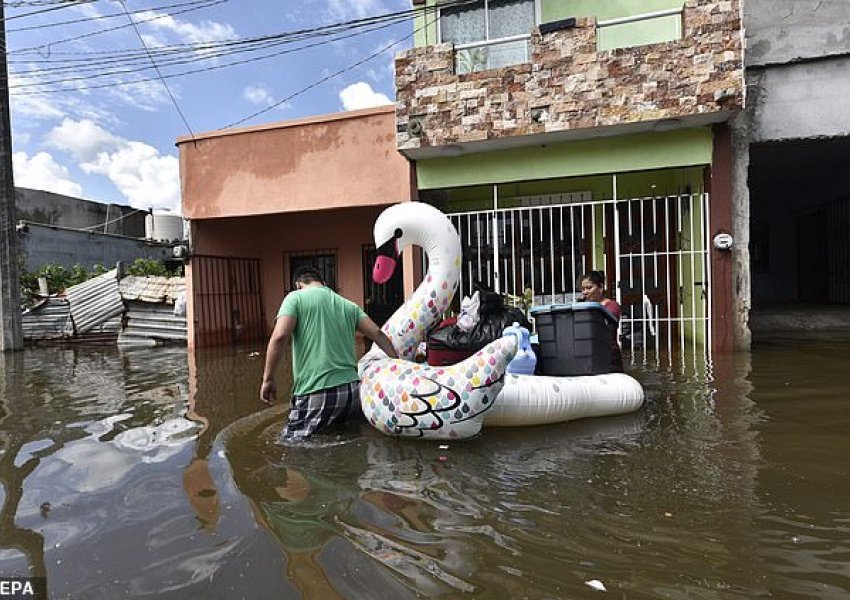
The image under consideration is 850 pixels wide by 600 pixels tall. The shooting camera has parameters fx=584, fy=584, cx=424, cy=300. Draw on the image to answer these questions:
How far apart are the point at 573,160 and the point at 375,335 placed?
5685 millimetres

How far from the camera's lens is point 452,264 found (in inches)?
213

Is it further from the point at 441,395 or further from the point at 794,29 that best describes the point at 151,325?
the point at 794,29

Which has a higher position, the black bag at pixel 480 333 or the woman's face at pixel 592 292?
the woman's face at pixel 592 292

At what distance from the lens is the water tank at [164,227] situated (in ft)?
61.6

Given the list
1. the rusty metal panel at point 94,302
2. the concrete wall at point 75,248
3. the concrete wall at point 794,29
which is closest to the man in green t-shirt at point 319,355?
the concrete wall at point 794,29

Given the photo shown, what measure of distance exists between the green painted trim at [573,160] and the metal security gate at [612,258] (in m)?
0.59

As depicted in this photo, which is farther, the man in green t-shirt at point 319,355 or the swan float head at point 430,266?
the swan float head at point 430,266

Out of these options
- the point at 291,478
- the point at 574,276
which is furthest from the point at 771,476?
the point at 574,276

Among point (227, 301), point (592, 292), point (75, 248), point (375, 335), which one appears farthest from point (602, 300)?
point (75, 248)

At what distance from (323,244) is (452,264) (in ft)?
30.0

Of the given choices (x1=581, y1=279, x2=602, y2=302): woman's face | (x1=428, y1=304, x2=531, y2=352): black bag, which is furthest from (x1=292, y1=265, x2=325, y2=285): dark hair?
(x1=581, y1=279, x2=602, y2=302): woman's face

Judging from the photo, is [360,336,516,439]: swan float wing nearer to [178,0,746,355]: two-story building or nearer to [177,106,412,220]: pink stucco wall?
[178,0,746,355]: two-story building

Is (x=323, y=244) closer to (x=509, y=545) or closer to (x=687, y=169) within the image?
(x=687, y=169)

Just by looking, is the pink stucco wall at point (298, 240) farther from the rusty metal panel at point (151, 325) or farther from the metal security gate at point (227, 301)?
the rusty metal panel at point (151, 325)
